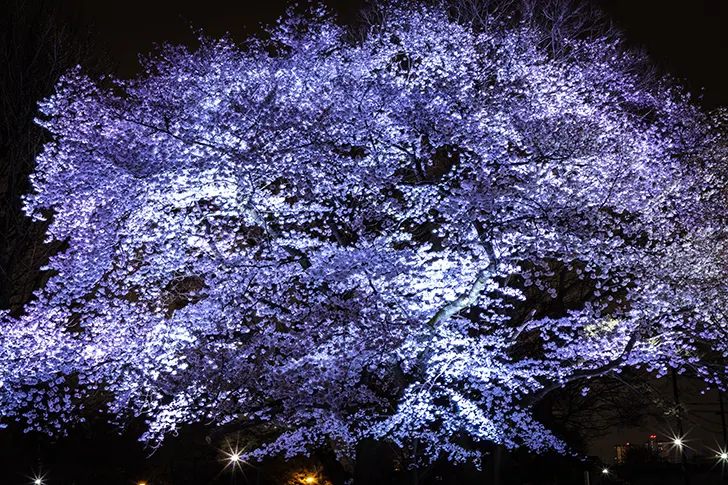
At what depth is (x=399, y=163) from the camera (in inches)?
512

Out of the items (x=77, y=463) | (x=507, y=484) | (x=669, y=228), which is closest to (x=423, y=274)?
(x=507, y=484)

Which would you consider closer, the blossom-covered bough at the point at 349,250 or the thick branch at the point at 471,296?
the thick branch at the point at 471,296

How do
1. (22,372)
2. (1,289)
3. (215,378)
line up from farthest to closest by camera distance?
(1,289) < (22,372) < (215,378)

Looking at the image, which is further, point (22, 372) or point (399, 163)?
point (399, 163)

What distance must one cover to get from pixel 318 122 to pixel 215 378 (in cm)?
507

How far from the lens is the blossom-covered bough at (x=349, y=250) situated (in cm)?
1085

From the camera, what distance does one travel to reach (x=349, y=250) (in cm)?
1027

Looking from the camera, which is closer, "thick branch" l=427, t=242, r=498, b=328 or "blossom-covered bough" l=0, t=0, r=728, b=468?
"thick branch" l=427, t=242, r=498, b=328

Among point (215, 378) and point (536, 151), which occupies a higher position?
point (536, 151)

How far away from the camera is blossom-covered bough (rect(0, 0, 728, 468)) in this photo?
1085 cm

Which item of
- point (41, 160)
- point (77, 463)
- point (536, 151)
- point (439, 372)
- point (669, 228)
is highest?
point (536, 151)

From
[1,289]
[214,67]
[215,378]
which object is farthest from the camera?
[1,289]

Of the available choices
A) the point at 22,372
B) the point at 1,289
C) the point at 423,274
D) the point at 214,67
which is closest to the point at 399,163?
the point at 423,274

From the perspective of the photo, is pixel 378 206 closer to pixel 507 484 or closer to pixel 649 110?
pixel 507 484
